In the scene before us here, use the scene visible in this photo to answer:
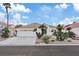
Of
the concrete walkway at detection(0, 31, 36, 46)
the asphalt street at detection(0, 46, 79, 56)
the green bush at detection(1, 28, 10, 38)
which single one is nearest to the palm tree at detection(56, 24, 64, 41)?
the asphalt street at detection(0, 46, 79, 56)

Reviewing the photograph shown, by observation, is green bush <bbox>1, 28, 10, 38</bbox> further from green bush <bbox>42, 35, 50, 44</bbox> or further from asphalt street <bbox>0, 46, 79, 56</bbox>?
green bush <bbox>42, 35, 50, 44</bbox>

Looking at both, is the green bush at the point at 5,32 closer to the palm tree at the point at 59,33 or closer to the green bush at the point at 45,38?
the green bush at the point at 45,38

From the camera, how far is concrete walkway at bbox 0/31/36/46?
29.7 ft

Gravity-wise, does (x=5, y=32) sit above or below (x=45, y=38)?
above

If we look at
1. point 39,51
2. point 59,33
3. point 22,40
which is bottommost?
point 39,51

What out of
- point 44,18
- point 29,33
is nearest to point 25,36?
point 29,33

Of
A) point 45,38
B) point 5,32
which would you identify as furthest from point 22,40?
point 45,38

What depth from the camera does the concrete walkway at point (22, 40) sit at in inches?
357

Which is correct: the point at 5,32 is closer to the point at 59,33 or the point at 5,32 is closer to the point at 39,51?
the point at 39,51

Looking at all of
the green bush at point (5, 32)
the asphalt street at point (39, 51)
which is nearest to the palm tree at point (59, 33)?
the asphalt street at point (39, 51)

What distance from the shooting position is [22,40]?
29.7ft

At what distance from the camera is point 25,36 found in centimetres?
910

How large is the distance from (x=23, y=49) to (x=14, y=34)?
621mm

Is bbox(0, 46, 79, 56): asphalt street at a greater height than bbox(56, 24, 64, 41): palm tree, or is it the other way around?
bbox(56, 24, 64, 41): palm tree
